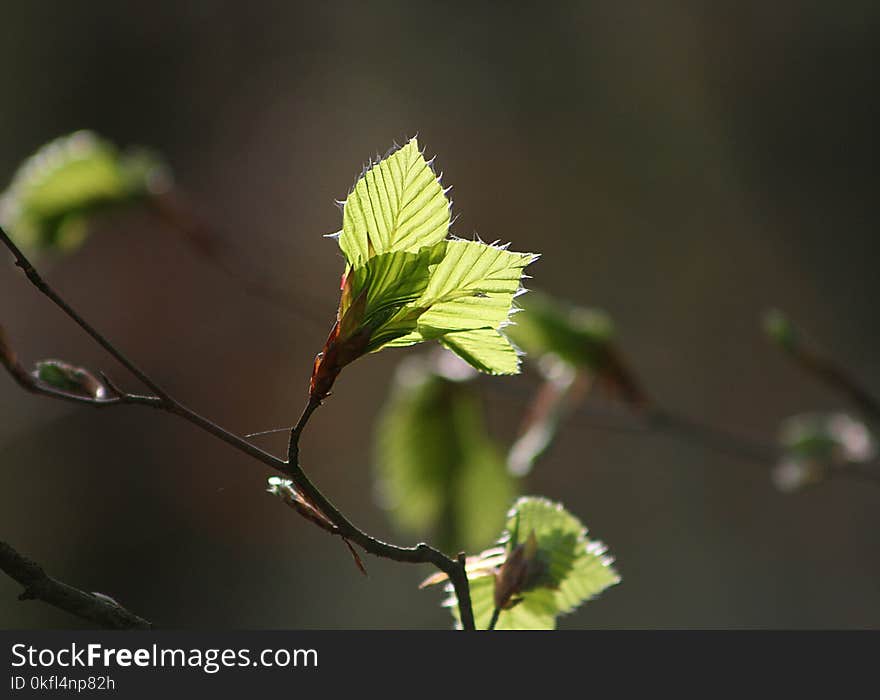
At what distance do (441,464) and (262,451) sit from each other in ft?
2.35

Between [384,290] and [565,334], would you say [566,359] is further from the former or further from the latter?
[384,290]

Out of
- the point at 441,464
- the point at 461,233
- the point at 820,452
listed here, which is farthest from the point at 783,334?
the point at 461,233

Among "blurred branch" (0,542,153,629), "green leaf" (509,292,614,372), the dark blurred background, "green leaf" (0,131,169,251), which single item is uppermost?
the dark blurred background

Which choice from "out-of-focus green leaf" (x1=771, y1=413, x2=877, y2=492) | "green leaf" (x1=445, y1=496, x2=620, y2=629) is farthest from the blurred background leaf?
"green leaf" (x1=445, y1=496, x2=620, y2=629)

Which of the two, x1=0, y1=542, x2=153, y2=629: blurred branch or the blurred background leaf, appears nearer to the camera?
x1=0, y1=542, x2=153, y2=629: blurred branch

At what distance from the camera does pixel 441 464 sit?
41.1 inches

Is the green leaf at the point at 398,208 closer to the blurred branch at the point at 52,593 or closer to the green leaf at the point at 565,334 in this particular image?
the blurred branch at the point at 52,593

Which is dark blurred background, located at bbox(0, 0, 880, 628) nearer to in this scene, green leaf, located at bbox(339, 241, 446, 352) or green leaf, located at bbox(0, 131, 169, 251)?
green leaf, located at bbox(0, 131, 169, 251)

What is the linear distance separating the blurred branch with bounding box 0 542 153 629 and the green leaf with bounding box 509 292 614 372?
2.08ft

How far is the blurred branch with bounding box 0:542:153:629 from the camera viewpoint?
324 millimetres

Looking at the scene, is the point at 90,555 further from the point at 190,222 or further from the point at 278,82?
the point at 190,222

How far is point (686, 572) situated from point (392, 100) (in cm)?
165

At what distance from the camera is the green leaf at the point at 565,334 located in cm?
94

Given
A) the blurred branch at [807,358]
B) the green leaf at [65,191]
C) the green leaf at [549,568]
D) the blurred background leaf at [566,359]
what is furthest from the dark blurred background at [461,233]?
the green leaf at [549,568]
